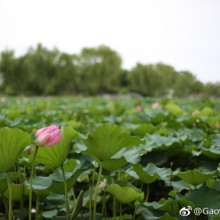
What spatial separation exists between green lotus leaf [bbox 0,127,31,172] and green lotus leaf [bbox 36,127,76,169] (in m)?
0.09

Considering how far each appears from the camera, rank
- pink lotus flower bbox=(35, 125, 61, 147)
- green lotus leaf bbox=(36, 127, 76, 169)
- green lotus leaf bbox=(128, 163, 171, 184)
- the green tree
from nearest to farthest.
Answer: pink lotus flower bbox=(35, 125, 61, 147) → green lotus leaf bbox=(36, 127, 76, 169) → green lotus leaf bbox=(128, 163, 171, 184) → the green tree

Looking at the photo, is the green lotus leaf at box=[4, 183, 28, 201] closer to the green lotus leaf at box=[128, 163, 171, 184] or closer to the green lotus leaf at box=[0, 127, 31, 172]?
the green lotus leaf at box=[0, 127, 31, 172]

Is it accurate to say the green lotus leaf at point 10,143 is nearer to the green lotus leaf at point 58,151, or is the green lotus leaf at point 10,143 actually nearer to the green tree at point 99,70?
the green lotus leaf at point 58,151

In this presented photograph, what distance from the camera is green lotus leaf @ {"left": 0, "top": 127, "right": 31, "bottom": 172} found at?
30.6 inches

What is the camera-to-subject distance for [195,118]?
229cm

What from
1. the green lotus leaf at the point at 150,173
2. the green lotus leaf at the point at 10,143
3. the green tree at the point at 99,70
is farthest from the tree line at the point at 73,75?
the green lotus leaf at the point at 10,143

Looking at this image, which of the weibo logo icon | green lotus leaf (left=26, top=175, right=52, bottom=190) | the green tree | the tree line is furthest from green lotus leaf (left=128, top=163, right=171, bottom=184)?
the green tree

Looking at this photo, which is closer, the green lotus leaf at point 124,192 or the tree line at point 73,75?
the green lotus leaf at point 124,192

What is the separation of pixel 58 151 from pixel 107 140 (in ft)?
0.45

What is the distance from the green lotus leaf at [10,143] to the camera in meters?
0.78

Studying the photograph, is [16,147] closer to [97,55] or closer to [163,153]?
[163,153]

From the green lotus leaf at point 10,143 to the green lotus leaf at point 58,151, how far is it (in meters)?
0.09

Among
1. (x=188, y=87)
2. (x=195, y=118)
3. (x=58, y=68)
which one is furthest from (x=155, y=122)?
(x=188, y=87)

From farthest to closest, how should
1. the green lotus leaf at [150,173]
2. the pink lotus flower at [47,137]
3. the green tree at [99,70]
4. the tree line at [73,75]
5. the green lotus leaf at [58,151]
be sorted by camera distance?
the green tree at [99,70] → the tree line at [73,75] → the green lotus leaf at [150,173] → the green lotus leaf at [58,151] → the pink lotus flower at [47,137]
